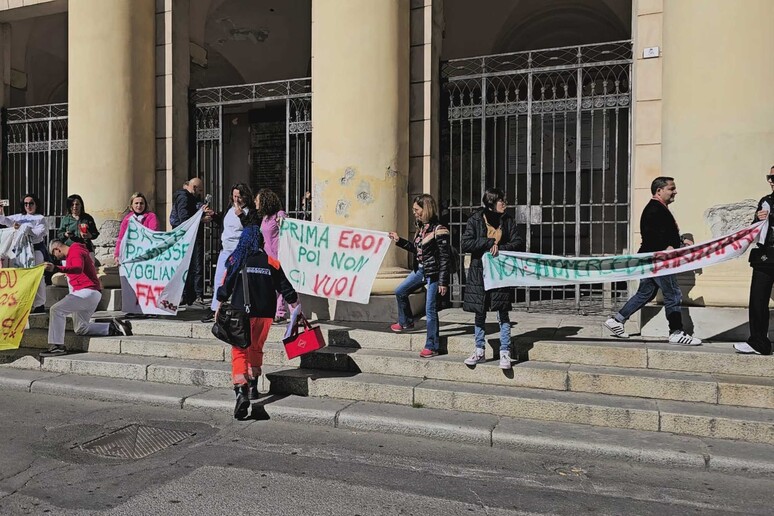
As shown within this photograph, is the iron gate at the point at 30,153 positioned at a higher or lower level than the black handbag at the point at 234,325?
higher

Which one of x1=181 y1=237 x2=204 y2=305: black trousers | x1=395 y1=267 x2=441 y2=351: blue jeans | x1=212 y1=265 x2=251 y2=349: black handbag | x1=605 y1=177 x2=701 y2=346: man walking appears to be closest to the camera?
x1=212 y1=265 x2=251 y2=349: black handbag

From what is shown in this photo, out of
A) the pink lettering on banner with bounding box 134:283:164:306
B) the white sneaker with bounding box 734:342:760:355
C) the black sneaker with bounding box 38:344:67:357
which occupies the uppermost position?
the pink lettering on banner with bounding box 134:283:164:306

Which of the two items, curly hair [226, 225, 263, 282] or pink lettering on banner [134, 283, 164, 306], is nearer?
curly hair [226, 225, 263, 282]

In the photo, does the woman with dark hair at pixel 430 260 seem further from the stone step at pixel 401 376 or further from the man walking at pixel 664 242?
the man walking at pixel 664 242

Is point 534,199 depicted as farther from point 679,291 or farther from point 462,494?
Answer: point 462,494

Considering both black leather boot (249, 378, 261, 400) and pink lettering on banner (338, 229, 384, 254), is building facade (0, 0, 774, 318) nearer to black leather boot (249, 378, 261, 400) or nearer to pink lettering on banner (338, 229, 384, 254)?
pink lettering on banner (338, 229, 384, 254)

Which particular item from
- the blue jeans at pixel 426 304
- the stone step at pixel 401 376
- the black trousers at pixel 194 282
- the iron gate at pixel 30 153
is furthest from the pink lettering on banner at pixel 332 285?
the iron gate at pixel 30 153

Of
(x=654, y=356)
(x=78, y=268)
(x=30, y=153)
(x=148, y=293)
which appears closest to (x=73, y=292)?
(x=78, y=268)

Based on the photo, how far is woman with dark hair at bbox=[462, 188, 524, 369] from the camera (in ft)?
20.2

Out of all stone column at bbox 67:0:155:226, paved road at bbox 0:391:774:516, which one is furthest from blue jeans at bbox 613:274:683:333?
stone column at bbox 67:0:155:226

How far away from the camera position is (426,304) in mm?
6602

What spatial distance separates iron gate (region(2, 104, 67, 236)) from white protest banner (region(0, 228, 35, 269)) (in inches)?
113

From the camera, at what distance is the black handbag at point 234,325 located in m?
5.66

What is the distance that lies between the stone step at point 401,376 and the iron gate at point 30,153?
17.8 feet
